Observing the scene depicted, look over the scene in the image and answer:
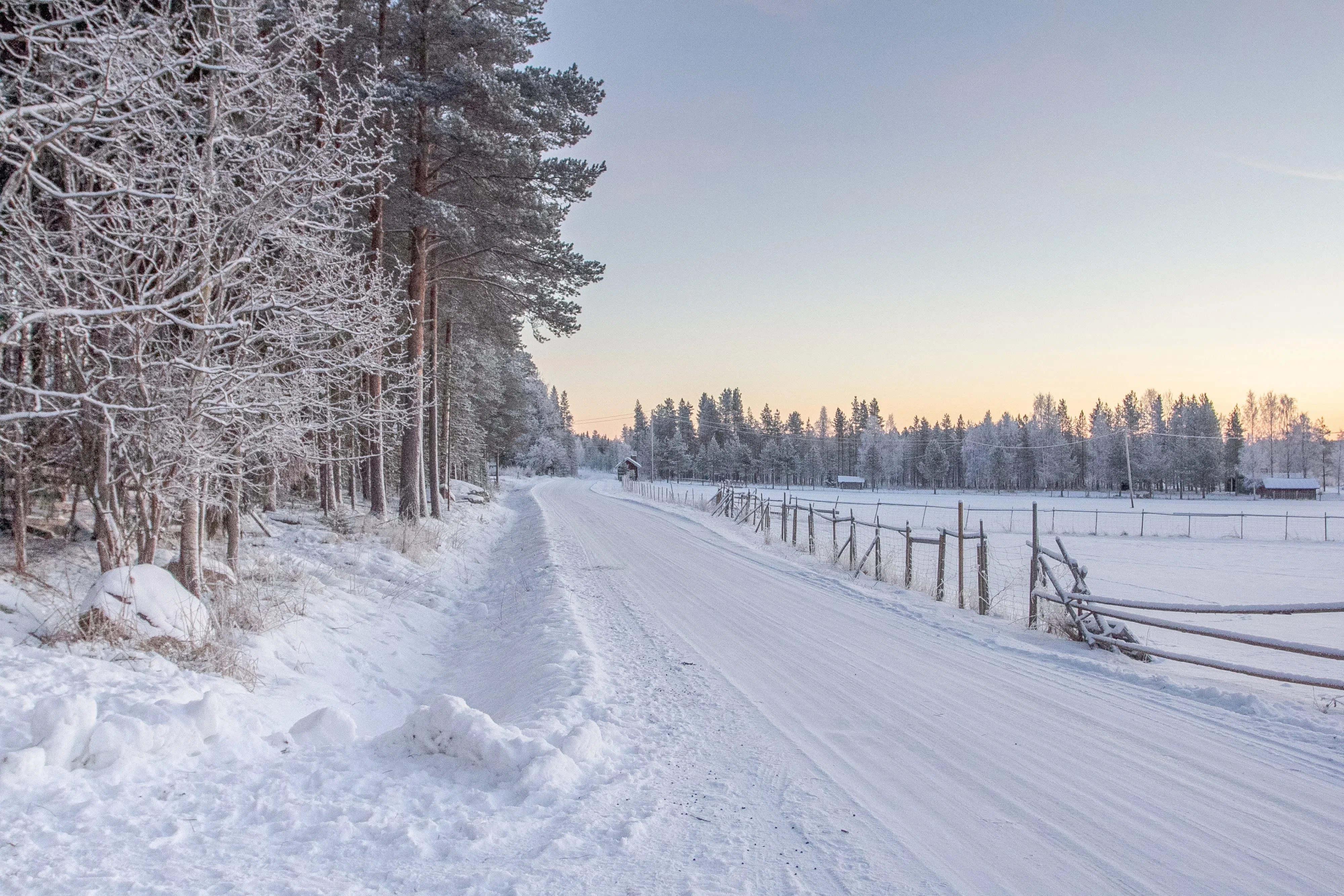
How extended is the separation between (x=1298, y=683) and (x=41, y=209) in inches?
481

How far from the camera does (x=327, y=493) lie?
15391 mm

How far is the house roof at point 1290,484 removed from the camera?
74.8m

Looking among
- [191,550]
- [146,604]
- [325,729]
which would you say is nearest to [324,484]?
[191,550]

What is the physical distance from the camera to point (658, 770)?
14.2 ft

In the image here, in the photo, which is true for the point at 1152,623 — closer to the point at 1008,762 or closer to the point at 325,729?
the point at 1008,762

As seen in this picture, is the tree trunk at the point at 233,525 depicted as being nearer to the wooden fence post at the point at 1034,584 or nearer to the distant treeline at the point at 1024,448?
the wooden fence post at the point at 1034,584

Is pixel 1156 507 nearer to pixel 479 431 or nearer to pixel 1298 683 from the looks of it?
pixel 479 431

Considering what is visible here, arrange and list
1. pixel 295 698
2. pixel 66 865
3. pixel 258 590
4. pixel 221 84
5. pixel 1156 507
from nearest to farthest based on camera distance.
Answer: pixel 66 865
pixel 295 698
pixel 221 84
pixel 258 590
pixel 1156 507

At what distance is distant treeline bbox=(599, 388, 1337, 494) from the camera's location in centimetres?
9462

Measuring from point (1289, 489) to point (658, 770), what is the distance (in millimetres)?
99410

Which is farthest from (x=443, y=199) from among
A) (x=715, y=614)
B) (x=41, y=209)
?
(x=715, y=614)

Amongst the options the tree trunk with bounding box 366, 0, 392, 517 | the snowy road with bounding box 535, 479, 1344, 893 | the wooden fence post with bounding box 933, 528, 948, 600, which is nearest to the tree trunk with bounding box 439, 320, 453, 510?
the tree trunk with bounding box 366, 0, 392, 517

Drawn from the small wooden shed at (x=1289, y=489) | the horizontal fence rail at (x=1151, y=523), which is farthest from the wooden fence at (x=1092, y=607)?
the small wooden shed at (x=1289, y=489)

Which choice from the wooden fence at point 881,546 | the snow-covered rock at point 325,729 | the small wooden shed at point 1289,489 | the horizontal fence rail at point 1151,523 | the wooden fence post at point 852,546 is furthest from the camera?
the small wooden shed at point 1289,489
